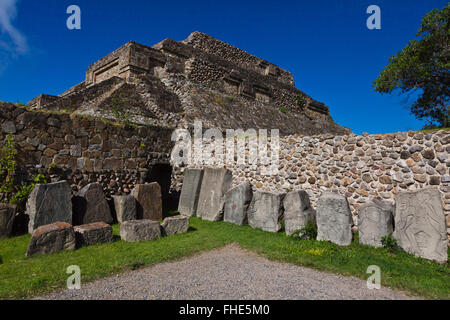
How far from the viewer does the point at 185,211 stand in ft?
29.5

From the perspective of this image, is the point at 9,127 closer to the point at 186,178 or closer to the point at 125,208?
the point at 125,208

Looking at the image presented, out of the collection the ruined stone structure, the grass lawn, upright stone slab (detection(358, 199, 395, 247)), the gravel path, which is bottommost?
the gravel path

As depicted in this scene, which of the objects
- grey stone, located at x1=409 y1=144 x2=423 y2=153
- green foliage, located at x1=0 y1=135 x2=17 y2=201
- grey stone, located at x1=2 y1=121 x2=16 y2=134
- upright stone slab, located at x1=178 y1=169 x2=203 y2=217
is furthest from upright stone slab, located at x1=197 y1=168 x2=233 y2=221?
grey stone, located at x1=2 y1=121 x2=16 y2=134

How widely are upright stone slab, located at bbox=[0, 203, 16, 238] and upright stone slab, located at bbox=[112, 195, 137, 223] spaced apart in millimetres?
2290

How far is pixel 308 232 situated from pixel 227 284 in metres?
2.80

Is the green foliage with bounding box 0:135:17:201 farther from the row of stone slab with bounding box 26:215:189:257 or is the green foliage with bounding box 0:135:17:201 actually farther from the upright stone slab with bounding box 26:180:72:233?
the row of stone slab with bounding box 26:215:189:257

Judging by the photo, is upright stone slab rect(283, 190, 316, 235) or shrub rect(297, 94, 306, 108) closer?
upright stone slab rect(283, 190, 316, 235)

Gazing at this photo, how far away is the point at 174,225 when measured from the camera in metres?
6.64

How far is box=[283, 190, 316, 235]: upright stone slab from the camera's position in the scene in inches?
244

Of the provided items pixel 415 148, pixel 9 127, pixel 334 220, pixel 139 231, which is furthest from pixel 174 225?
pixel 415 148

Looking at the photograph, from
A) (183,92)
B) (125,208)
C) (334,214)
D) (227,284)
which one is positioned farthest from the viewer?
(183,92)

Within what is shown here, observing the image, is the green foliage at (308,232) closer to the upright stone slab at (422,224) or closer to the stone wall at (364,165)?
the stone wall at (364,165)

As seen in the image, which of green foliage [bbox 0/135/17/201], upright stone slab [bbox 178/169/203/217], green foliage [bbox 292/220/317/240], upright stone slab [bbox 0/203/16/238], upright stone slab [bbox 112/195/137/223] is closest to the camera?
upright stone slab [bbox 0/203/16/238]

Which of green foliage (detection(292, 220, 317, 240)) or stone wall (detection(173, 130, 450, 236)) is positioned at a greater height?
stone wall (detection(173, 130, 450, 236))
